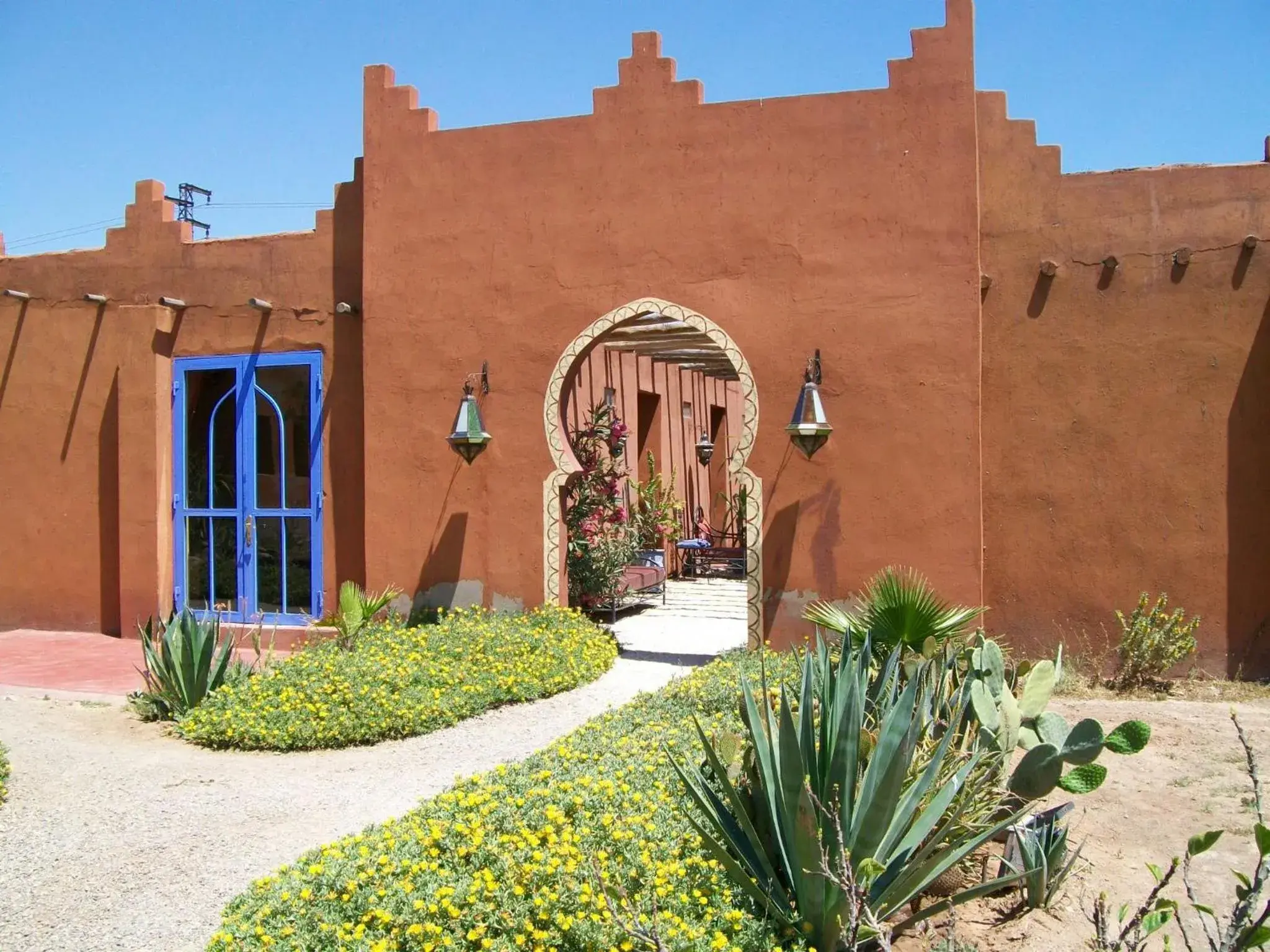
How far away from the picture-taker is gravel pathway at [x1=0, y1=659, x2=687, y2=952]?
4488 millimetres

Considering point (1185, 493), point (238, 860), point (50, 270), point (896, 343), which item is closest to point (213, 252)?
point (50, 270)

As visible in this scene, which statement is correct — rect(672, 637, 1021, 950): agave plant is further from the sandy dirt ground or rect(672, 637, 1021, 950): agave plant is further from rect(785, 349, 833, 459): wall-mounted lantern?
rect(785, 349, 833, 459): wall-mounted lantern

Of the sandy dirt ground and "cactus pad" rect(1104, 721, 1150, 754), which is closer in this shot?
"cactus pad" rect(1104, 721, 1150, 754)

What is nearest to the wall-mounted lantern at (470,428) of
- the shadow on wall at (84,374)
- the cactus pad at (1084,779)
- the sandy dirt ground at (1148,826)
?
the shadow on wall at (84,374)

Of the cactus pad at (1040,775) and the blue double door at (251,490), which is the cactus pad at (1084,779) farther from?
the blue double door at (251,490)

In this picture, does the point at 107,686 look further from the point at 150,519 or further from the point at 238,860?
the point at 238,860

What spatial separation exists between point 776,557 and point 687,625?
10.3ft

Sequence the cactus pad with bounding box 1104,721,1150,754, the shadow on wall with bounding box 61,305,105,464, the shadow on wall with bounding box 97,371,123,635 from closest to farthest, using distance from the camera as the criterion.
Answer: the cactus pad with bounding box 1104,721,1150,754
the shadow on wall with bounding box 97,371,123,635
the shadow on wall with bounding box 61,305,105,464

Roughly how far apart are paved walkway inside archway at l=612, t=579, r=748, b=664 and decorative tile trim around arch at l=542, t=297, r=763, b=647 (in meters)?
0.94

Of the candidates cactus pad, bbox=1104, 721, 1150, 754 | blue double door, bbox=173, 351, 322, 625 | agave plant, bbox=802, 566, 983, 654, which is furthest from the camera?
blue double door, bbox=173, 351, 322, 625

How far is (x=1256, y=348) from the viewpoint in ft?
27.6

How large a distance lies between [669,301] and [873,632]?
11.8 ft

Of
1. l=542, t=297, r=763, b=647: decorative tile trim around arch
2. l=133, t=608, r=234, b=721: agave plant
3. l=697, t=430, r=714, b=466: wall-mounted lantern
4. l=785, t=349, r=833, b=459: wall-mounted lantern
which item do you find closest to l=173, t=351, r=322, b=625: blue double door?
l=542, t=297, r=763, b=647: decorative tile trim around arch

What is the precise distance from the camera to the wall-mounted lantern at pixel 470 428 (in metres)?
9.50
